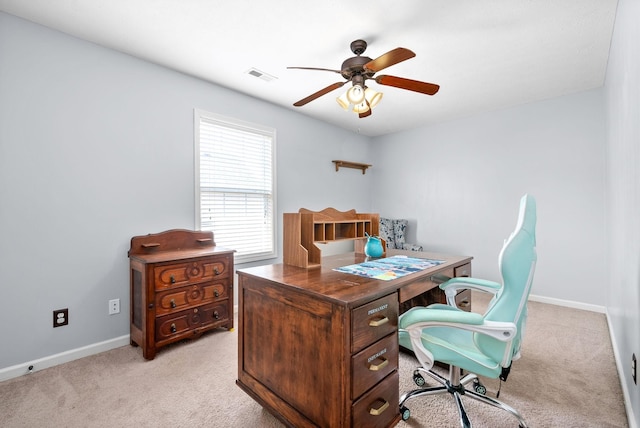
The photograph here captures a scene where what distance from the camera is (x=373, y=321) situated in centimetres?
135

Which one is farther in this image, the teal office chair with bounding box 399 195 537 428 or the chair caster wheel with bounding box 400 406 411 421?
the chair caster wheel with bounding box 400 406 411 421

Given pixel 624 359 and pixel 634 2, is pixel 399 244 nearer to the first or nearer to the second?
pixel 624 359

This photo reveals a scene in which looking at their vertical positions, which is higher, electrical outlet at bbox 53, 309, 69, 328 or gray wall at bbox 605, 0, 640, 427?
gray wall at bbox 605, 0, 640, 427

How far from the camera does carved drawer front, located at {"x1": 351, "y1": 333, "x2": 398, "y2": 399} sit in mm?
1262

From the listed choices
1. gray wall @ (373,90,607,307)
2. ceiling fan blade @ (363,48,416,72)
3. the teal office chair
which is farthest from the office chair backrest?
gray wall @ (373,90,607,307)

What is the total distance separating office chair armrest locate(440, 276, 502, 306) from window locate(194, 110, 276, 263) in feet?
7.70

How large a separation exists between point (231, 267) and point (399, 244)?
2.95 meters

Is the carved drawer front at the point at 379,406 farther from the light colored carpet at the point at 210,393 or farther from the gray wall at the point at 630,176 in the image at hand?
the gray wall at the point at 630,176

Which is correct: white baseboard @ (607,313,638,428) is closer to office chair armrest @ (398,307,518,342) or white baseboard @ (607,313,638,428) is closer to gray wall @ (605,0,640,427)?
gray wall @ (605,0,640,427)

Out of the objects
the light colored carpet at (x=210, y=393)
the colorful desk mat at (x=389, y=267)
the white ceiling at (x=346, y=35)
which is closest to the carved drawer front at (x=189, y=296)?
the light colored carpet at (x=210, y=393)

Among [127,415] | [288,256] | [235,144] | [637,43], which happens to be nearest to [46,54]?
[235,144]

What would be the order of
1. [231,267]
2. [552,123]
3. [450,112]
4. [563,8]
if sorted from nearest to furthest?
[563,8]
[231,267]
[552,123]
[450,112]

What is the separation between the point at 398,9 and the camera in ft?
6.61

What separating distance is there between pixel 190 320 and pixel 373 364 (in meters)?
1.85
